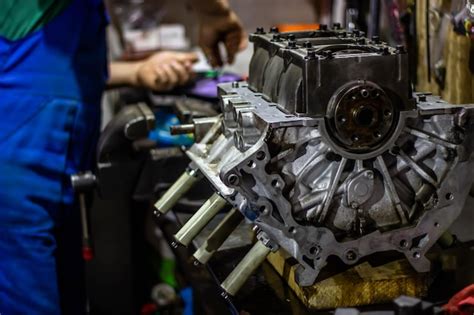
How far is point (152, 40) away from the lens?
310 cm

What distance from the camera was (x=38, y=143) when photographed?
174 centimetres

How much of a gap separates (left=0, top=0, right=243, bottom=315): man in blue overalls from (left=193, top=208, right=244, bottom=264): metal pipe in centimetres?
61

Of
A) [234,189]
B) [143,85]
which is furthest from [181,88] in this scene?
[234,189]

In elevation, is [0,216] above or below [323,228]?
below

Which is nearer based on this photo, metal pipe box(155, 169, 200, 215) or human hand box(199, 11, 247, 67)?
metal pipe box(155, 169, 200, 215)

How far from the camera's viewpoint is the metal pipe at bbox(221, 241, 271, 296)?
1.16 metres

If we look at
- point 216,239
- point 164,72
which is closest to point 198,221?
point 216,239

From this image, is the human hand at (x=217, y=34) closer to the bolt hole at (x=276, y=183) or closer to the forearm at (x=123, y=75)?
the forearm at (x=123, y=75)

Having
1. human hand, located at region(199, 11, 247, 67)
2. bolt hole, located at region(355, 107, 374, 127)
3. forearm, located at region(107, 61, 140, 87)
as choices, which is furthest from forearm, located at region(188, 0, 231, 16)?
bolt hole, located at region(355, 107, 374, 127)

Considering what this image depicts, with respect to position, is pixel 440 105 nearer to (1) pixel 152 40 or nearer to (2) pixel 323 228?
(2) pixel 323 228

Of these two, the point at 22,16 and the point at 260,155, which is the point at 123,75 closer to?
the point at 22,16

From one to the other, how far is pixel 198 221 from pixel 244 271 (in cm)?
13

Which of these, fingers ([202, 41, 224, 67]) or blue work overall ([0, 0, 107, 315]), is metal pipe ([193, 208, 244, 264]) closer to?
blue work overall ([0, 0, 107, 315])

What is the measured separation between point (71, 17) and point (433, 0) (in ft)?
2.63
